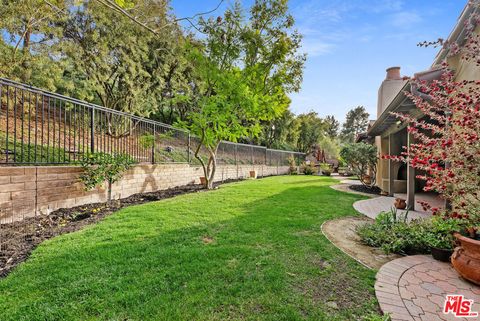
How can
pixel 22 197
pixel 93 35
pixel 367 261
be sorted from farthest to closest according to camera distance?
pixel 93 35 < pixel 22 197 < pixel 367 261

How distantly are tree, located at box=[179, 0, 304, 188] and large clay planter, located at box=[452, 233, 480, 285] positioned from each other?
6.43 meters

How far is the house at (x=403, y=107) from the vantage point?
13.0 feet

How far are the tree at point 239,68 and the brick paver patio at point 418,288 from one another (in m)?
6.30

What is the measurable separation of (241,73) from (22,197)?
721 centimetres

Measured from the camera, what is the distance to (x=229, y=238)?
3613mm

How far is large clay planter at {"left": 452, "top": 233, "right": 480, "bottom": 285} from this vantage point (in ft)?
8.18

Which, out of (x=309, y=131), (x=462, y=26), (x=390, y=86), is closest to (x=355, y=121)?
(x=309, y=131)

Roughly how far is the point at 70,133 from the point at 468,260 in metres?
7.17

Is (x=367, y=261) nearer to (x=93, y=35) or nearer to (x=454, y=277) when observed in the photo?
(x=454, y=277)

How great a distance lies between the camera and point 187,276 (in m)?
2.46

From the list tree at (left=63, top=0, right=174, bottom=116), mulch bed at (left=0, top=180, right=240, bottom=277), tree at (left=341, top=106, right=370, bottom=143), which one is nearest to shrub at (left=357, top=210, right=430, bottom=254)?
mulch bed at (left=0, top=180, right=240, bottom=277)

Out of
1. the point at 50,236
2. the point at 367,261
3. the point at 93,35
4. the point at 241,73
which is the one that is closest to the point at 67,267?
the point at 50,236

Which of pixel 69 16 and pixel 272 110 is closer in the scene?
pixel 69 16

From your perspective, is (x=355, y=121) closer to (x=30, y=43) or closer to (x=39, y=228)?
(x=30, y=43)
